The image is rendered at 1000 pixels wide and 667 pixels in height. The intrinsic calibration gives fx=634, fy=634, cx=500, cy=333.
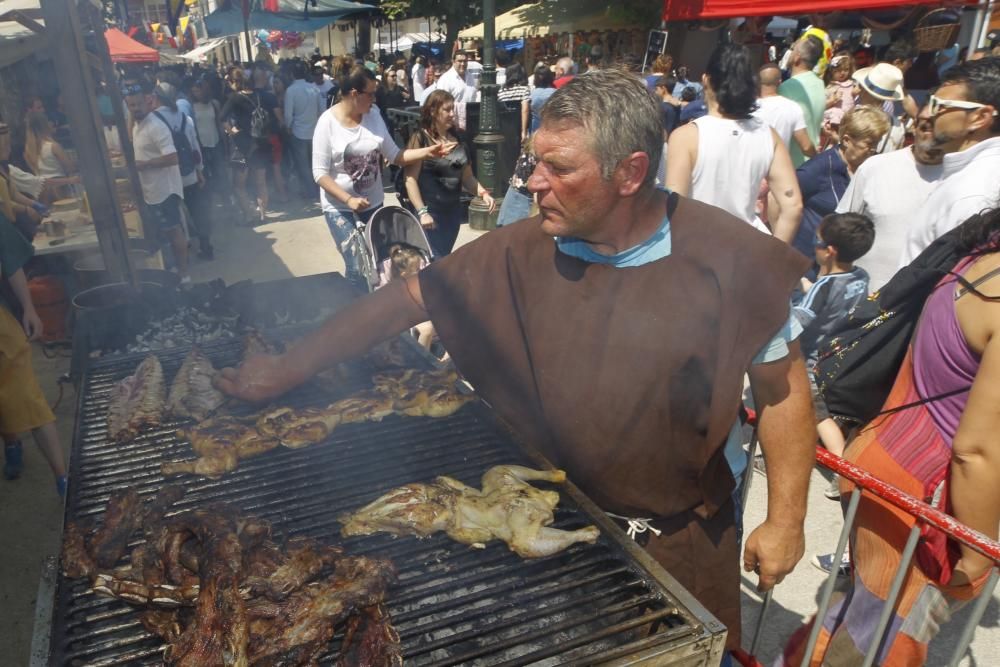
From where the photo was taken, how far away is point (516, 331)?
8.42 ft

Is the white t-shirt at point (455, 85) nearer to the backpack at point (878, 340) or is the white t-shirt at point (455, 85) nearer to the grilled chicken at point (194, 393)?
the grilled chicken at point (194, 393)

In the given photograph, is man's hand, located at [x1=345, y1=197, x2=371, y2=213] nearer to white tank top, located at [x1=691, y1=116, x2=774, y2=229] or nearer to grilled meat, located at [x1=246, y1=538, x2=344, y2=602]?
white tank top, located at [x1=691, y1=116, x2=774, y2=229]

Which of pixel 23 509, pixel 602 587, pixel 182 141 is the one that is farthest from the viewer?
pixel 182 141

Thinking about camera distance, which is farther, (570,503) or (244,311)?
(244,311)

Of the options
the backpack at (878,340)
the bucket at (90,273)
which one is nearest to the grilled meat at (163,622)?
the backpack at (878,340)

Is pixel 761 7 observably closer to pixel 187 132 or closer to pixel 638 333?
pixel 187 132

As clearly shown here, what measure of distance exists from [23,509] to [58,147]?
6941 mm

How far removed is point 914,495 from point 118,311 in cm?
551

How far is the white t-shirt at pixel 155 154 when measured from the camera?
26.0 feet

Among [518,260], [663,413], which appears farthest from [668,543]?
[518,260]

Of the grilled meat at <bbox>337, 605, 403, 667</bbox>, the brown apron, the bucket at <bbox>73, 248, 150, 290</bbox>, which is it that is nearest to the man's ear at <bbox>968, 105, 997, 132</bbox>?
the brown apron

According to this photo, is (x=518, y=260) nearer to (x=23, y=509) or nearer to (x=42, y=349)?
(x=23, y=509)

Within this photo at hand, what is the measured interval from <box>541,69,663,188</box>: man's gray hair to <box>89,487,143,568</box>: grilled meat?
2.22 m

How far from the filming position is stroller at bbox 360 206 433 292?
6160 mm
